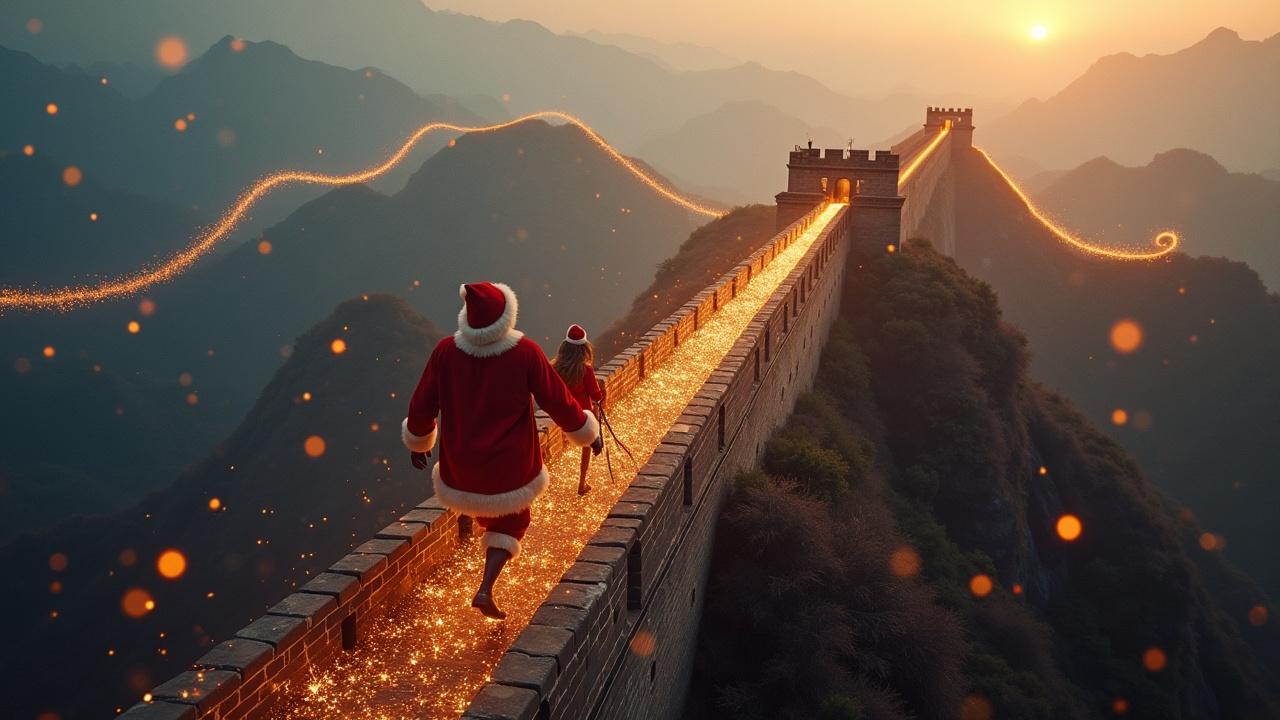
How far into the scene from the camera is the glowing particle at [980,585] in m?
18.4

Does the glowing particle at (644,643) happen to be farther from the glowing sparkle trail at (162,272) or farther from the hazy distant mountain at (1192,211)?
the hazy distant mountain at (1192,211)

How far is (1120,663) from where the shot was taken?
924 inches

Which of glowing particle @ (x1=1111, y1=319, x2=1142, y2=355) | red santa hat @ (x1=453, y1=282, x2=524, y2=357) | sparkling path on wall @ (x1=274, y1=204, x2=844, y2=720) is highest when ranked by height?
red santa hat @ (x1=453, y1=282, x2=524, y2=357)

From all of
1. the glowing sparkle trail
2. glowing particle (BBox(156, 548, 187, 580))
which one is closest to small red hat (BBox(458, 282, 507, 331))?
glowing particle (BBox(156, 548, 187, 580))

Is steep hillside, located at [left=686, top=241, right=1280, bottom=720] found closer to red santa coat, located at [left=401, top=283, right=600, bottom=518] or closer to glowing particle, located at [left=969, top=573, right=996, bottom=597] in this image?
glowing particle, located at [left=969, top=573, right=996, bottom=597]

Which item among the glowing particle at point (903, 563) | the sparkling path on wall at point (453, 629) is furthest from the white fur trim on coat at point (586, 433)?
the glowing particle at point (903, 563)

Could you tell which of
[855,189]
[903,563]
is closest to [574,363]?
[903,563]

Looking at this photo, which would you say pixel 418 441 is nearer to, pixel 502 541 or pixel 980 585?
pixel 502 541

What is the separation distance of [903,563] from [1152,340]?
5838 cm

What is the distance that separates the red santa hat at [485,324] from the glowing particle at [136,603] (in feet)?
167

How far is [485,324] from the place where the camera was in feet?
15.3

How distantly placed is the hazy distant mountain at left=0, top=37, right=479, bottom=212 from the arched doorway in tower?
14171cm

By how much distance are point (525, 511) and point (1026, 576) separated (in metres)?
Answer: 21.8

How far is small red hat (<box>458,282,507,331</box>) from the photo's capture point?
462 centimetres
